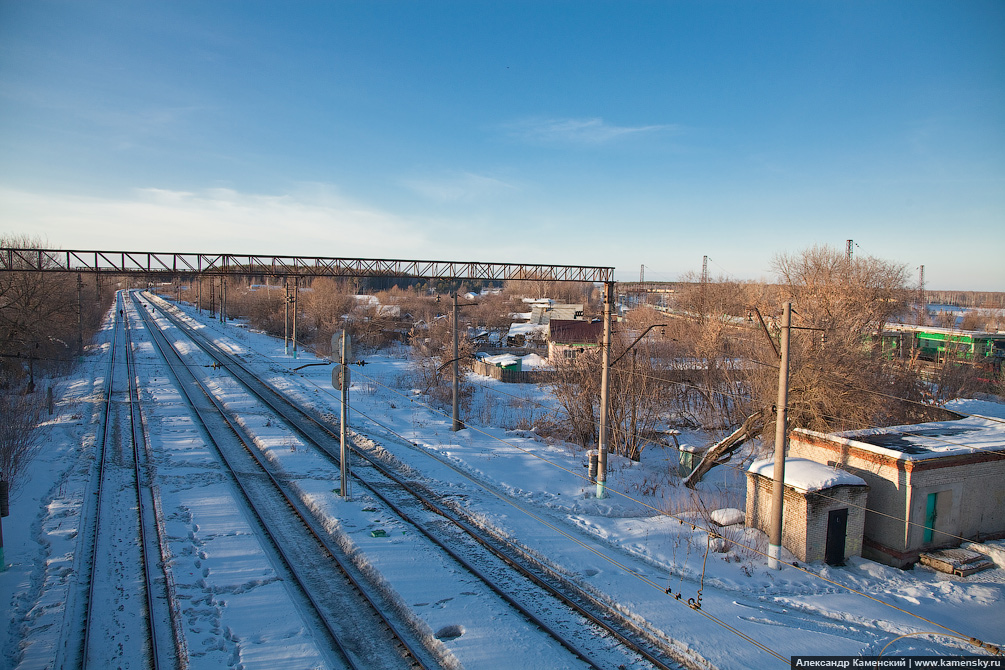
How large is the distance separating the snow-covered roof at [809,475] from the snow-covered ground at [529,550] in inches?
57.5

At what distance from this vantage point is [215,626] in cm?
803

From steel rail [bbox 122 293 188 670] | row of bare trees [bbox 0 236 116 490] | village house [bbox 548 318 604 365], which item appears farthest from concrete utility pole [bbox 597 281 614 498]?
village house [bbox 548 318 604 365]

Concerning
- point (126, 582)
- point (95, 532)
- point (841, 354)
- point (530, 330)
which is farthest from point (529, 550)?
point (530, 330)

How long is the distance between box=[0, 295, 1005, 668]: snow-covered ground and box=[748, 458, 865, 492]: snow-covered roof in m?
1.46

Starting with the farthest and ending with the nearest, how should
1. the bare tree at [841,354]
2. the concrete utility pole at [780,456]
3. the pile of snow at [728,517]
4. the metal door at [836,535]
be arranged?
the bare tree at [841,354]
the pile of snow at [728,517]
the metal door at [836,535]
the concrete utility pole at [780,456]

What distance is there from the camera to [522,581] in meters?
9.70

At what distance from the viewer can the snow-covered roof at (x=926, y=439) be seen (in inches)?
479

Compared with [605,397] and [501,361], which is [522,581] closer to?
[605,397]

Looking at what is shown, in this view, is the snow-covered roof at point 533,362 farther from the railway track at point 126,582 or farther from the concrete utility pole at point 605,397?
the railway track at point 126,582

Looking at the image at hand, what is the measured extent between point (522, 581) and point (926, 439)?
35.7 feet

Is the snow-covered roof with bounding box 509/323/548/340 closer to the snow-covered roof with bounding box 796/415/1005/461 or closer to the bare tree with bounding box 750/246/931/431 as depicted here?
the bare tree with bounding box 750/246/931/431

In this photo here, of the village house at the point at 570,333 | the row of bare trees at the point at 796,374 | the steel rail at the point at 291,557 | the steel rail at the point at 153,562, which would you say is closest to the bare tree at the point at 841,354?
the row of bare trees at the point at 796,374

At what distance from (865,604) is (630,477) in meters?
8.13

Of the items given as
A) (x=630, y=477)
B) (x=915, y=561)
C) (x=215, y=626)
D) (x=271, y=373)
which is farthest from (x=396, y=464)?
(x=271, y=373)
